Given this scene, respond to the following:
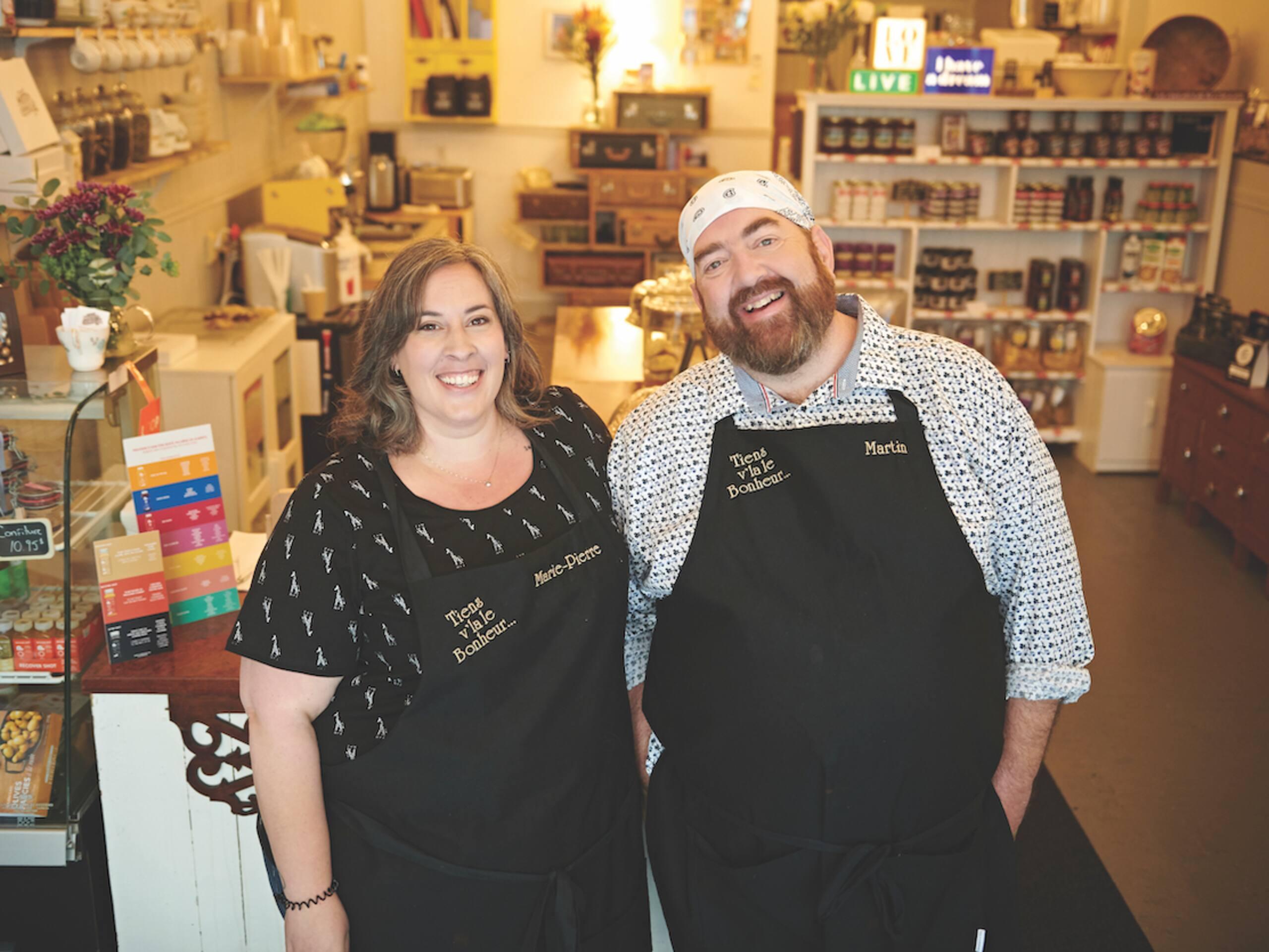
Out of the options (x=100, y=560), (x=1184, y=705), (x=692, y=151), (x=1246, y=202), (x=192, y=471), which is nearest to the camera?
(x=100, y=560)

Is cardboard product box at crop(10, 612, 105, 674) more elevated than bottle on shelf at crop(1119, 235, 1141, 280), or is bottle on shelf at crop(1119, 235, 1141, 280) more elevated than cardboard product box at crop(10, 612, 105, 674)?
bottle on shelf at crop(1119, 235, 1141, 280)

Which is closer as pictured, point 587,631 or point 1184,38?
point 587,631

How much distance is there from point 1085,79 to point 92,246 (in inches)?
217

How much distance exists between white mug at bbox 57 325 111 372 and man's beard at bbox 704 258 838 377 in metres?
1.33

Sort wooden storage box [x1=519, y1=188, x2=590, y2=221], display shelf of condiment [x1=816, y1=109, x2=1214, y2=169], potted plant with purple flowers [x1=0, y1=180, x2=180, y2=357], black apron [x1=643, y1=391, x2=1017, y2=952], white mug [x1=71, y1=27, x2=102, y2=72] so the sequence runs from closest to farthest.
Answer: black apron [x1=643, y1=391, x2=1017, y2=952] < potted plant with purple flowers [x1=0, y1=180, x2=180, y2=357] < white mug [x1=71, y1=27, x2=102, y2=72] < display shelf of condiment [x1=816, y1=109, x2=1214, y2=169] < wooden storage box [x1=519, y1=188, x2=590, y2=221]

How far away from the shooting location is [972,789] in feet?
6.30

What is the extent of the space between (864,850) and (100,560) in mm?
1384

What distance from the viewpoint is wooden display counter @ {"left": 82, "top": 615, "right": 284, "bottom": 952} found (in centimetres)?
214

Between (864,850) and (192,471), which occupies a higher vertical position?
(192,471)

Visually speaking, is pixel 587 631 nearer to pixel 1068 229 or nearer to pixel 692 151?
pixel 1068 229

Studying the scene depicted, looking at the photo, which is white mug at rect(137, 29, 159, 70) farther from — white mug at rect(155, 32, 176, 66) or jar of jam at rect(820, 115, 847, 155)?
jar of jam at rect(820, 115, 847, 155)

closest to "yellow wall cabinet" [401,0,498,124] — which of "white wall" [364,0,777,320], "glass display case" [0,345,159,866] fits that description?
"white wall" [364,0,777,320]

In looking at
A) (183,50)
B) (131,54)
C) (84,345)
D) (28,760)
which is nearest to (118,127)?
(131,54)

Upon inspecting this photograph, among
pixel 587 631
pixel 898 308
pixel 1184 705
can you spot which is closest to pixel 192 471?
pixel 587 631
